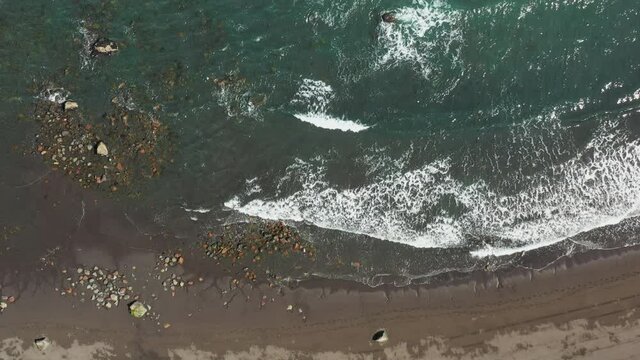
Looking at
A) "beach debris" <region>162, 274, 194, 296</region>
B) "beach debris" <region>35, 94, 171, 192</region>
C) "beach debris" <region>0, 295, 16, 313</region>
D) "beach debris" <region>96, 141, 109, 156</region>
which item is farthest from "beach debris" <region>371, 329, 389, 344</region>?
"beach debris" <region>0, 295, 16, 313</region>

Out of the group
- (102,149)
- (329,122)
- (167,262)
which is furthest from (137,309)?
(329,122)

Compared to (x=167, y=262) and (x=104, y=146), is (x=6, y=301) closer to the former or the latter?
(x=167, y=262)

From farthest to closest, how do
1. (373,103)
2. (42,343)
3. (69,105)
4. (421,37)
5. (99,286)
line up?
(421,37), (373,103), (69,105), (99,286), (42,343)

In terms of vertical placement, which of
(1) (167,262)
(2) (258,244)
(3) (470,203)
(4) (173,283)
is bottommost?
(4) (173,283)

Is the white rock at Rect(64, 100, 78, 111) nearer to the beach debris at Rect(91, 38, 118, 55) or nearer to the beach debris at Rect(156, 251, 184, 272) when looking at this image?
the beach debris at Rect(91, 38, 118, 55)

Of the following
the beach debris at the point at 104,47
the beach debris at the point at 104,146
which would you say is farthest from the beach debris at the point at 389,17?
the beach debris at the point at 104,47

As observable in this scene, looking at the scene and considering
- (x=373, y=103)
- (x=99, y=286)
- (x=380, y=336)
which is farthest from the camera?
(x=373, y=103)

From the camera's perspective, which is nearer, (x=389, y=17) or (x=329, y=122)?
(x=329, y=122)

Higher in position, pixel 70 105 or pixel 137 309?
pixel 70 105
